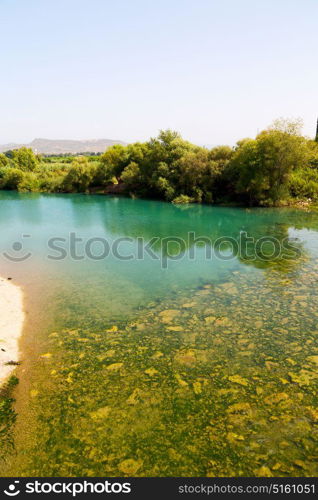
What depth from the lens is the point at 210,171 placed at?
1837 inches

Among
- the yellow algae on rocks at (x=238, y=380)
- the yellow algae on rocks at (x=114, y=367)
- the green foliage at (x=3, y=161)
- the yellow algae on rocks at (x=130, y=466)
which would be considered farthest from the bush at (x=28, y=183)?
the yellow algae on rocks at (x=130, y=466)

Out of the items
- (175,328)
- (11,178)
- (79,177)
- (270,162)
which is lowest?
(175,328)

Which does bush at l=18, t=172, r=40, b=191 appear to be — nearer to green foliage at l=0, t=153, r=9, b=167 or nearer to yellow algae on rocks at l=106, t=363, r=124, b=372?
green foliage at l=0, t=153, r=9, b=167

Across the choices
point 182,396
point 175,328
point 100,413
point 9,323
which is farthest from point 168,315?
point 9,323

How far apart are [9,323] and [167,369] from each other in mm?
6410

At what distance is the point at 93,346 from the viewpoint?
1055 centimetres

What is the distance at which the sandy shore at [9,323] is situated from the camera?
31.2 feet

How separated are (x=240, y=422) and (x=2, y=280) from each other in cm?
1382

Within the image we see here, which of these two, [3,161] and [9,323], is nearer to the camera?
[9,323]

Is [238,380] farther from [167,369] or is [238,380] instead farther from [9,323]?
[9,323]

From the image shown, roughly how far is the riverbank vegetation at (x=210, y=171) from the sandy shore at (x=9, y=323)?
32934 mm

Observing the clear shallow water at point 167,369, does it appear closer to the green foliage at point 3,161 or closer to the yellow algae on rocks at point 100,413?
the yellow algae on rocks at point 100,413
